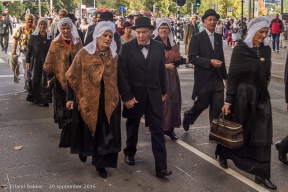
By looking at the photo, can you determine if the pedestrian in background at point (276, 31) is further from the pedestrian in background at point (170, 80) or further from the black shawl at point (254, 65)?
the black shawl at point (254, 65)

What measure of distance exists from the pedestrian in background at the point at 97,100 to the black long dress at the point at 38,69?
430cm

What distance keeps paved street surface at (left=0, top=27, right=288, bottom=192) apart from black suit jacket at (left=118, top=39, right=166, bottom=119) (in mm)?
818

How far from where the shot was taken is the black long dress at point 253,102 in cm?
546

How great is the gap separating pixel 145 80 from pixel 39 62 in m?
4.72

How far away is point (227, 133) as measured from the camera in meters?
5.50

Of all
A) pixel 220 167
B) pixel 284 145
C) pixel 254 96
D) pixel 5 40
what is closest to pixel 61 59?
pixel 220 167

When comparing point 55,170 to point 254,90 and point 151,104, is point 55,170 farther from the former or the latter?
point 254,90

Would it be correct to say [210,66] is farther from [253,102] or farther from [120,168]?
[120,168]

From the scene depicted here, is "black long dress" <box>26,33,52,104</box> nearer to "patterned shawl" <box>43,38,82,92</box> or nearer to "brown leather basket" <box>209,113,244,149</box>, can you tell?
"patterned shawl" <box>43,38,82,92</box>

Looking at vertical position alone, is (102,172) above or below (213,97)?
below

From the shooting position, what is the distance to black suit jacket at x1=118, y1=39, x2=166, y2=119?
5828mm

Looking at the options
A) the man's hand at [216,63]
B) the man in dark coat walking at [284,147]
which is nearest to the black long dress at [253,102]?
the man in dark coat walking at [284,147]

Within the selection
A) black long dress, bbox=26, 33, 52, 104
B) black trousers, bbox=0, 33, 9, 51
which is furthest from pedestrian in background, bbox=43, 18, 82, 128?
black trousers, bbox=0, 33, 9, 51

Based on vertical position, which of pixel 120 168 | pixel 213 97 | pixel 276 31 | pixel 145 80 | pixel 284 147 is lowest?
pixel 120 168
